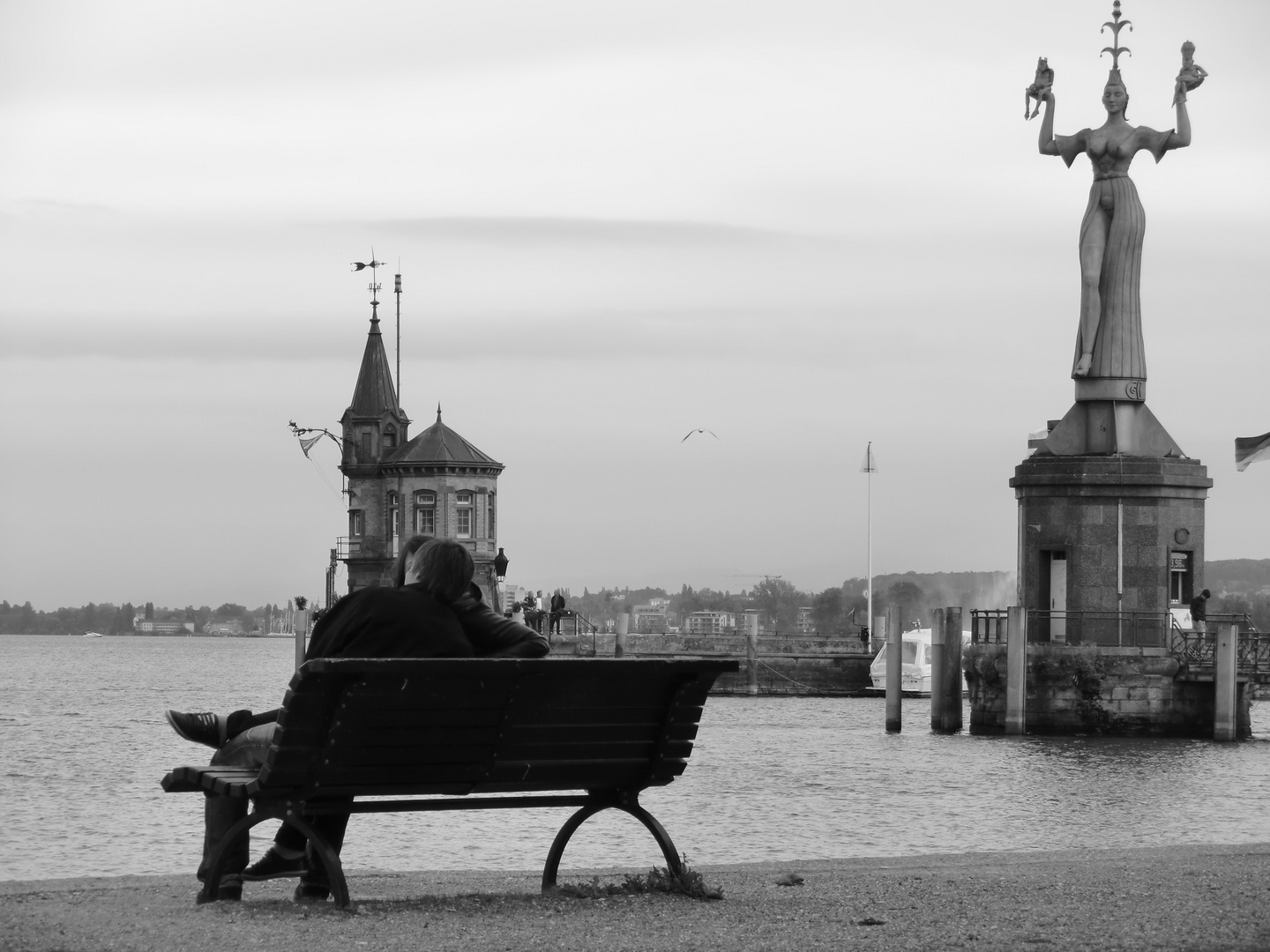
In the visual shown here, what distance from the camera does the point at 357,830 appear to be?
20.9 m

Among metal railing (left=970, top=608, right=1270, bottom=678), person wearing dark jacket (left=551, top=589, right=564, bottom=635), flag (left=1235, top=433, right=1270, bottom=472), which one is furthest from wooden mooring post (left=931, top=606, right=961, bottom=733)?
person wearing dark jacket (left=551, top=589, right=564, bottom=635)

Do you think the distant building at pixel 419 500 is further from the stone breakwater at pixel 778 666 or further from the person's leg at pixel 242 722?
the person's leg at pixel 242 722

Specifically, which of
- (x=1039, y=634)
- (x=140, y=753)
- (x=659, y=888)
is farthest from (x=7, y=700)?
(x=659, y=888)

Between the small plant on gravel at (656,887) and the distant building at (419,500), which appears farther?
the distant building at (419,500)

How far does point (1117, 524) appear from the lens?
115ft

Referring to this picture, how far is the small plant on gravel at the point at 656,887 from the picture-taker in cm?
877

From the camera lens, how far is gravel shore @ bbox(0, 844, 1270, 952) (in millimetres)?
7387

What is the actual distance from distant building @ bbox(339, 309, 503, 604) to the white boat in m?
18.7

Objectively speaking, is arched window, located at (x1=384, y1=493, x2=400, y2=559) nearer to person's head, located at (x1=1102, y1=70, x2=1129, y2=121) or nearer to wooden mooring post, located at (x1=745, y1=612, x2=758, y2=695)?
wooden mooring post, located at (x1=745, y1=612, x2=758, y2=695)

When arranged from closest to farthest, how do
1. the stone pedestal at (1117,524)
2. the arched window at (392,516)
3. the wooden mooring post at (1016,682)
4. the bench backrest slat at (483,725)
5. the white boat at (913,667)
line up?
the bench backrest slat at (483,725) → the wooden mooring post at (1016,682) → the stone pedestal at (1117,524) → the white boat at (913,667) → the arched window at (392,516)

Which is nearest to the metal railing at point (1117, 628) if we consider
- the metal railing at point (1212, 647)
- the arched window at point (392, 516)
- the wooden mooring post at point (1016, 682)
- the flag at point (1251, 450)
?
the metal railing at point (1212, 647)

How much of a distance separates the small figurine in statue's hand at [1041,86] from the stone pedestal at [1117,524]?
7444 mm

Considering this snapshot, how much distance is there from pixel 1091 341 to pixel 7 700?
143 feet

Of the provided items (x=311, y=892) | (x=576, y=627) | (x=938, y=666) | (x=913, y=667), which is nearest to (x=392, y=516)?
(x=576, y=627)
